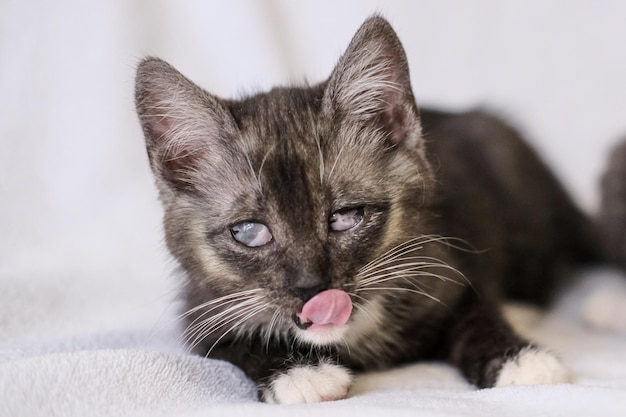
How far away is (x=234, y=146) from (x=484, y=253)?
755mm

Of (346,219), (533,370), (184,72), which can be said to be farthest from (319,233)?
(184,72)

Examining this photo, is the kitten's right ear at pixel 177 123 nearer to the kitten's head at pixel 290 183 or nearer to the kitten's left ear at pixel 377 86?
the kitten's head at pixel 290 183

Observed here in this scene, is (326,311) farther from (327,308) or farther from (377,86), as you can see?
(377,86)

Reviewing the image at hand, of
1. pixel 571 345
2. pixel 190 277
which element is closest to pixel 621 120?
pixel 571 345

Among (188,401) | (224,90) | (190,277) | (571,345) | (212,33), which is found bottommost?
(571,345)

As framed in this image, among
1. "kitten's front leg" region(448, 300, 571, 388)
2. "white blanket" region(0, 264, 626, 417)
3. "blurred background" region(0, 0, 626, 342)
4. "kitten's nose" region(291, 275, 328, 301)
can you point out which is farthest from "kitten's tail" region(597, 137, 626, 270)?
"kitten's nose" region(291, 275, 328, 301)

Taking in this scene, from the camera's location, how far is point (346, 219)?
1351mm

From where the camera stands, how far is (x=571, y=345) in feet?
5.46

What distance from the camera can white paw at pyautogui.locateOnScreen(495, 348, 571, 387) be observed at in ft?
4.40

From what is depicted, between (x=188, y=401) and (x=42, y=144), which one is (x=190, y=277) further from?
(x=42, y=144)

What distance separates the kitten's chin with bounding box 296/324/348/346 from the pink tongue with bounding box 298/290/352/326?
2cm

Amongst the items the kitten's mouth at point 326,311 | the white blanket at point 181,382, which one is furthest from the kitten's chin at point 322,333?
the white blanket at point 181,382

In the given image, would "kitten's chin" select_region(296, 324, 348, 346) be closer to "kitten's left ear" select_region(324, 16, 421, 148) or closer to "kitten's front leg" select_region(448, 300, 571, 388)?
"kitten's front leg" select_region(448, 300, 571, 388)

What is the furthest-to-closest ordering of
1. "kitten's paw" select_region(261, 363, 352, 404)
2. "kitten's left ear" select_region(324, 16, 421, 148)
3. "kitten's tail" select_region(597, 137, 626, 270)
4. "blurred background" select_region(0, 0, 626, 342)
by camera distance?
"blurred background" select_region(0, 0, 626, 342) < "kitten's tail" select_region(597, 137, 626, 270) < "kitten's left ear" select_region(324, 16, 421, 148) < "kitten's paw" select_region(261, 363, 352, 404)
